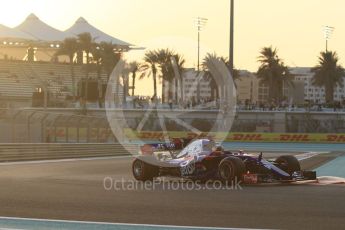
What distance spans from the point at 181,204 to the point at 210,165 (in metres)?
4.46

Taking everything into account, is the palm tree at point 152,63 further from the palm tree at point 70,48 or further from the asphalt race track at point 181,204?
the asphalt race track at point 181,204

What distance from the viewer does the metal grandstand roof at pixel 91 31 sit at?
79938mm

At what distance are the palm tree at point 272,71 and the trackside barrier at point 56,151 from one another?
42.4 meters

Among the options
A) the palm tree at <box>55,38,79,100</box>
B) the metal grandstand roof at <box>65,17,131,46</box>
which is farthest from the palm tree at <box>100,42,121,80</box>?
the metal grandstand roof at <box>65,17,131,46</box>

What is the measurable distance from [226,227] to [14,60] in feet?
229

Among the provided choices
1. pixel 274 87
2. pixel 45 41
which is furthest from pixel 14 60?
pixel 274 87

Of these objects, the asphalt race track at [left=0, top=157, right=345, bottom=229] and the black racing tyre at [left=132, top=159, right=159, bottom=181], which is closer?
the asphalt race track at [left=0, top=157, right=345, bottom=229]

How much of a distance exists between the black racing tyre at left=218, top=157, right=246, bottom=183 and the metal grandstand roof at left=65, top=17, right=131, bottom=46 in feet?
210

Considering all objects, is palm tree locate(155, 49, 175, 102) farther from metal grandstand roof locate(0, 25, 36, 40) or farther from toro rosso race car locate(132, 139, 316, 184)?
toro rosso race car locate(132, 139, 316, 184)

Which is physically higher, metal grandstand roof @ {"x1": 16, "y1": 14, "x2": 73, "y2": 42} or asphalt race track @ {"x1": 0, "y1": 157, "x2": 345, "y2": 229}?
metal grandstand roof @ {"x1": 16, "y1": 14, "x2": 73, "y2": 42}

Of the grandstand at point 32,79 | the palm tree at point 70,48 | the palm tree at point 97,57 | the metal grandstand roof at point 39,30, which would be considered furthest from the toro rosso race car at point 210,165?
the metal grandstand roof at point 39,30

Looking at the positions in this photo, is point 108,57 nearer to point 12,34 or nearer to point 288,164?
point 12,34

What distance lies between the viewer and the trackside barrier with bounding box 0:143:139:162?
27.6 meters

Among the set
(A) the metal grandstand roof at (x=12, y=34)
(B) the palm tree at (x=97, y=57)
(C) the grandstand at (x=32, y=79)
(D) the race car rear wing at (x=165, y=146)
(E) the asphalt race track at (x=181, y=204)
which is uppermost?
(A) the metal grandstand roof at (x=12, y=34)
